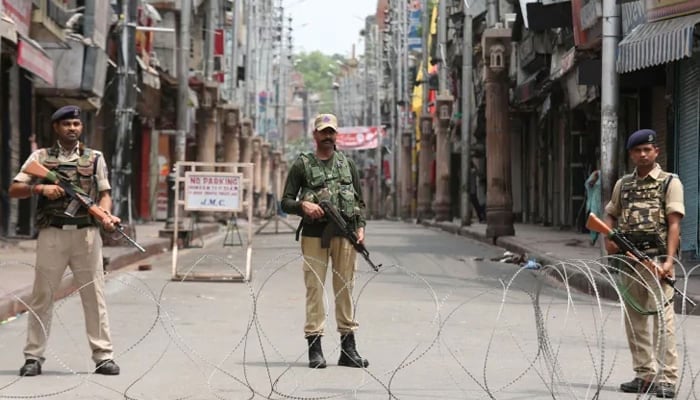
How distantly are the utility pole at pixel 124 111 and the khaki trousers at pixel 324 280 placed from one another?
14.3 m

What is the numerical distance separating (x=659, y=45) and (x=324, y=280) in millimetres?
10337

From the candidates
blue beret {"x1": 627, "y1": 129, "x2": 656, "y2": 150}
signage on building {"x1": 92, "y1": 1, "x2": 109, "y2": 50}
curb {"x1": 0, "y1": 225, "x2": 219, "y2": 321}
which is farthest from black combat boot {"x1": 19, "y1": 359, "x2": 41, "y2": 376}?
signage on building {"x1": 92, "y1": 1, "x2": 109, "y2": 50}

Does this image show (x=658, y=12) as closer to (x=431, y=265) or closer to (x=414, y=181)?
(x=431, y=265)

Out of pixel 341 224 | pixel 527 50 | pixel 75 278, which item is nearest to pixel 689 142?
pixel 341 224

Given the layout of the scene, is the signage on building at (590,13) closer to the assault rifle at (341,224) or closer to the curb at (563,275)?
the curb at (563,275)

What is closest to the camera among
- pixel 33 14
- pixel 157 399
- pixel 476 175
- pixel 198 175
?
pixel 157 399

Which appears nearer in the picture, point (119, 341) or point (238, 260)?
point (119, 341)

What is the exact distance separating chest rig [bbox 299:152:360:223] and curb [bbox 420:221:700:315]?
1.51 meters

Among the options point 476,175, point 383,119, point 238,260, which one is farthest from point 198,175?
point 383,119

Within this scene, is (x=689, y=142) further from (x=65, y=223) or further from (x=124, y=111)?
(x=65, y=223)

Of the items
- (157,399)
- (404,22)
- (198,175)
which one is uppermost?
(404,22)

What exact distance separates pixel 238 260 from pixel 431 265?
356cm

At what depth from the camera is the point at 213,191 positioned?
1938 cm

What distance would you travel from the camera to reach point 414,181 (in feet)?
240
